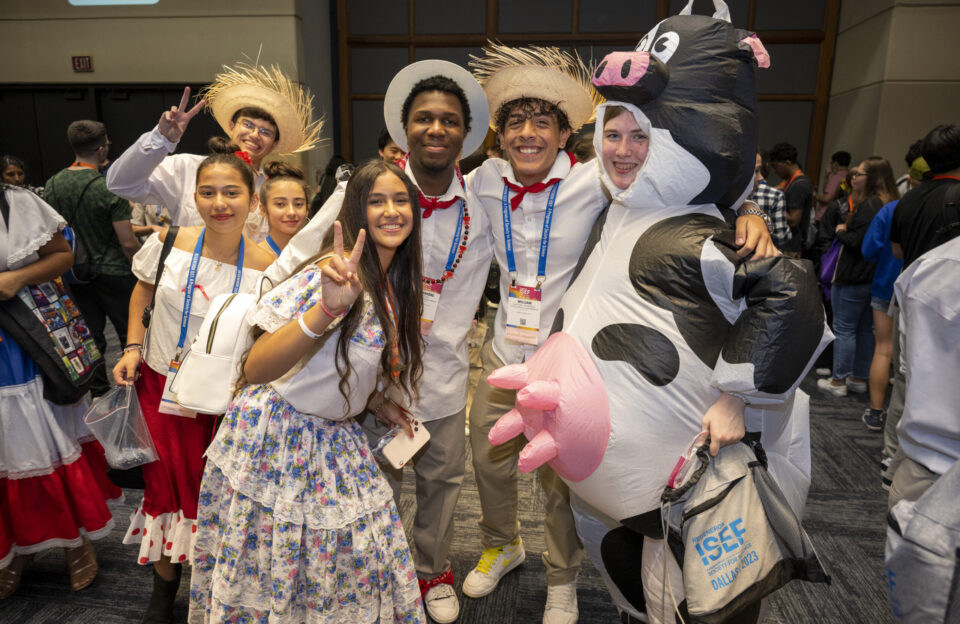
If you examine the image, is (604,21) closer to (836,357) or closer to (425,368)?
(836,357)

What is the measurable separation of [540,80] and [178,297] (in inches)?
52.4

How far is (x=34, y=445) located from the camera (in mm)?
1841

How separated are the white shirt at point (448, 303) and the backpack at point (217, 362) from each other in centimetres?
53

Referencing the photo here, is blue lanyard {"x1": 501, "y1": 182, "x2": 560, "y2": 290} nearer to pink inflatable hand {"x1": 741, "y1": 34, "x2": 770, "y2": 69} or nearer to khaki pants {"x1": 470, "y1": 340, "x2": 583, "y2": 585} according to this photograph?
khaki pants {"x1": 470, "y1": 340, "x2": 583, "y2": 585}

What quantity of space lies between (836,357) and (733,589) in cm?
344

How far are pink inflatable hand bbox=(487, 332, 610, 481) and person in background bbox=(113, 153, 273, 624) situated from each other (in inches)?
38.3

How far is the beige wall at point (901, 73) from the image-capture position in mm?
5488

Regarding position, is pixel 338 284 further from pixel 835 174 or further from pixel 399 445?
pixel 835 174

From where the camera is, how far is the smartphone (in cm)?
155

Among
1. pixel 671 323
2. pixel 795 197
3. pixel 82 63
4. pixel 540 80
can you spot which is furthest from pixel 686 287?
pixel 82 63

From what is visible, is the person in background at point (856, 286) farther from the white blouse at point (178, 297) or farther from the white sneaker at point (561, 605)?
the white blouse at point (178, 297)

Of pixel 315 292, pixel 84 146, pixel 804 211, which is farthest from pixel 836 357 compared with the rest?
pixel 84 146

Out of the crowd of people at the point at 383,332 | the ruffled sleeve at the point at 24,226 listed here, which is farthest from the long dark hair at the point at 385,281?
the ruffled sleeve at the point at 24,226

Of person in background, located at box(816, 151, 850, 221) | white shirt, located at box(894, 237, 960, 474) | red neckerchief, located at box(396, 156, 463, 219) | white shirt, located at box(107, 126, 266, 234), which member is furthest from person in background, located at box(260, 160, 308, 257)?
person in background, located at box(816, 151, 850, 221)
